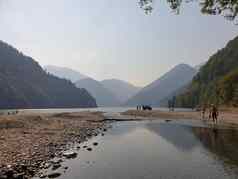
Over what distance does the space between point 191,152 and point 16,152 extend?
15402mm

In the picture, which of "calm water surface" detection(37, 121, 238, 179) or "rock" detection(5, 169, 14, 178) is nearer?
"rock" detection(5, 169, 14, 178)

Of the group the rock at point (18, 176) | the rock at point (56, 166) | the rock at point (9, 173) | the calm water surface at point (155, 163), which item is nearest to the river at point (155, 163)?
the calm water surface at point (155, 163)

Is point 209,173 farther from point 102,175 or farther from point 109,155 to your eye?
point 109,155

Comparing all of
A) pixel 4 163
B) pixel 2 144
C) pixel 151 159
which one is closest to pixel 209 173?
pixel 151 159

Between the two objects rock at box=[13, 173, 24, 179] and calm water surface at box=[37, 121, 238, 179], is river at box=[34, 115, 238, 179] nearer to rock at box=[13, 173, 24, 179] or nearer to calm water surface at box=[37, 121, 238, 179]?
calm water surface at box=[37, 121, 238, 179]

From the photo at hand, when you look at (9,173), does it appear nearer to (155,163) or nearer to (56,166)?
(56,166)

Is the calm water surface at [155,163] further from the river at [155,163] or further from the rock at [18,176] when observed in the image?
the rock at [18,176]

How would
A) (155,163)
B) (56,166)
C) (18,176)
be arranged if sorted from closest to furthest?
(18,176)
(56,166)
(155,163)

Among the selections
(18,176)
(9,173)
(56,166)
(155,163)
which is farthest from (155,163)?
(9,173)

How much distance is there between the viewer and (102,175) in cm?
1700

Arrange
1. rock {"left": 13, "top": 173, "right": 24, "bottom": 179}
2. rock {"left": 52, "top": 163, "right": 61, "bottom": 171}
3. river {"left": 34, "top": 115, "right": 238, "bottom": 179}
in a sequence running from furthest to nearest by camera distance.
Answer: rock {"left": 52, "top": 163, "right": 61, "bottom": 171}, river {"left": 34, "top": 115, "right": 238, "bottom": 179}, rock {"left": 13, "top": 173, "right": 24, "bottom": 179}

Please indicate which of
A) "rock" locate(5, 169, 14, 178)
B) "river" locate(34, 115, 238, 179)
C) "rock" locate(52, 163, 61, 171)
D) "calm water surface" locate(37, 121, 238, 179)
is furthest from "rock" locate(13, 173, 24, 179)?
"rock" locate(52, 163, 61, 171)

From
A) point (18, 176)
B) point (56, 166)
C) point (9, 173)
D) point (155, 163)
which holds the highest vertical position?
point (9, 173)

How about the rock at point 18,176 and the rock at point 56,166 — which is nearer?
the rock at point 18,176
